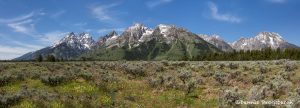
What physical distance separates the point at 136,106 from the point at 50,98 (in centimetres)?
562

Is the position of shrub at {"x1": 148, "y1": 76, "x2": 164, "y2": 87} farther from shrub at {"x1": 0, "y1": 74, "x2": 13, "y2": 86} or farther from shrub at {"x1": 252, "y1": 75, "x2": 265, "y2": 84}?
shrub at {"x1": 0, "y1": 74, "x2": 13, "y2": 86}

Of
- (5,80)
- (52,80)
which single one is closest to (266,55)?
(52,80)

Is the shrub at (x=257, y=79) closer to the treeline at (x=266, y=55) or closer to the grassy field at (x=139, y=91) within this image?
the grassy field at (x=139, y=91)

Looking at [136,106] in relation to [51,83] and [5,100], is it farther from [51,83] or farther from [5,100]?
[51,83]

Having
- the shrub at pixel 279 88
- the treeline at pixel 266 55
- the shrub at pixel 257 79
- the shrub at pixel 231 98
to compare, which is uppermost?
the treeline at pixel 266 55

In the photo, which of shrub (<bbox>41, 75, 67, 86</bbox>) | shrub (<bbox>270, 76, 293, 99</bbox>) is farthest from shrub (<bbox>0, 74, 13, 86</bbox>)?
shrub (<bbox>270, 76, 293, 99</bbox>)

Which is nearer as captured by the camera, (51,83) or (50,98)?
(50,98)

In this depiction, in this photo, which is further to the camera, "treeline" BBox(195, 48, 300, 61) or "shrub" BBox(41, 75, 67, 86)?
"treeline" BBox(195, 48, 300, 61)

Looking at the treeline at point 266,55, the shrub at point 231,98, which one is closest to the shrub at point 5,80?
the shrub at point 231,98

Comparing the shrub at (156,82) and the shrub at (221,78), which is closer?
the shrub at (156,82)

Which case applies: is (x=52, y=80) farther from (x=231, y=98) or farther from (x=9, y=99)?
(x=231, y=98)

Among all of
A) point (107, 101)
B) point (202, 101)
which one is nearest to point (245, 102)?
point (202, 101)

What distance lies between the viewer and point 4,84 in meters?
31.3

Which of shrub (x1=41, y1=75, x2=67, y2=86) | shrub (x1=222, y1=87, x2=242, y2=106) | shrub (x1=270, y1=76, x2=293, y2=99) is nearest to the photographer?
shrub (x1=222, y1=87, x2=242, y2=106)
